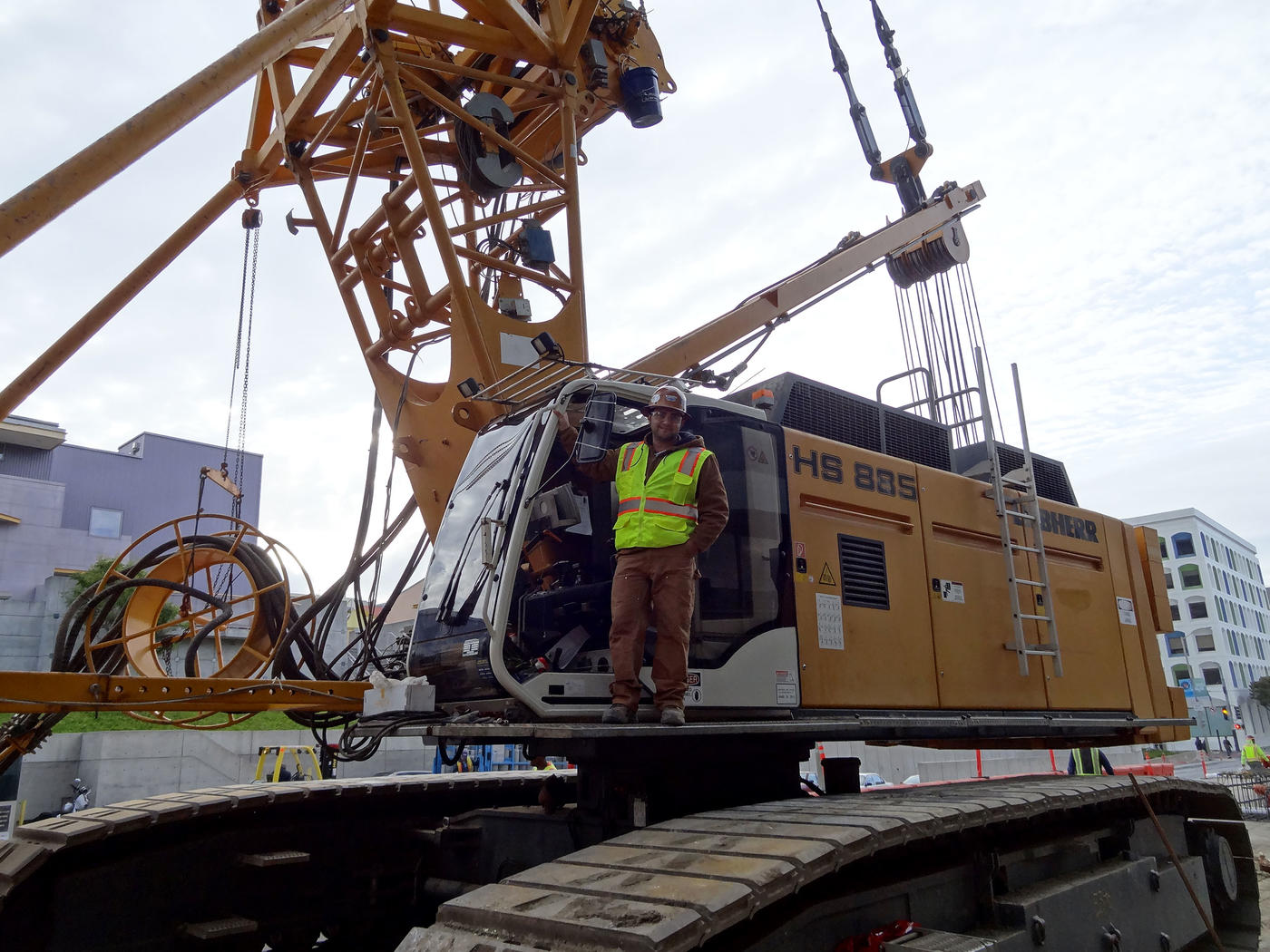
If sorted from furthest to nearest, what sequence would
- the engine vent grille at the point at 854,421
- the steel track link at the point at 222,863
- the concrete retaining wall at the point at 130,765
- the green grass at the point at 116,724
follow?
the green grass at the point at 116,724 < the concrete retaining wall at the point at 130,765 < the engine vent grille at the point at 854,421 < the steel track link at the point at 222,863

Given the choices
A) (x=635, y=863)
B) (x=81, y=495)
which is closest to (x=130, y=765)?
(x=635, y=863)

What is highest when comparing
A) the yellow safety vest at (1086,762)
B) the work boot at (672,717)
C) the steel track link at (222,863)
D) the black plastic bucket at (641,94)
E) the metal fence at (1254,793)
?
the black plastic bucket at (641,94)

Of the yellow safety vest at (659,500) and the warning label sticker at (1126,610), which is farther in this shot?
the warning label sticker at (1126,610)

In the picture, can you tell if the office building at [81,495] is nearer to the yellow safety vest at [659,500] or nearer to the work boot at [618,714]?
the yellow safety vest at [659,500]

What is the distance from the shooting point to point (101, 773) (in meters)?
18.7

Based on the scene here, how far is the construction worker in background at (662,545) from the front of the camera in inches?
171

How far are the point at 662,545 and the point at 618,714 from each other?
776 mm

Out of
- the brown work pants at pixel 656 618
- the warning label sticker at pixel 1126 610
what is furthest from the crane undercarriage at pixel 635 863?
the warning label sticker at pixel 1126 610

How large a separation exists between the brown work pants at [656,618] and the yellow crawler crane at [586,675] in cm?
23

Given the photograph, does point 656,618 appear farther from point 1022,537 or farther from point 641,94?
point 641,94

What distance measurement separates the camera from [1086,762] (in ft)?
71.4

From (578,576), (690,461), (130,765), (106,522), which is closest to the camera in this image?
(690,461)

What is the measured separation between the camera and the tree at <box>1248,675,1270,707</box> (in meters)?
65.4

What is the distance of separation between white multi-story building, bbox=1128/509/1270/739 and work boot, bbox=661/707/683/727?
2687 inches
